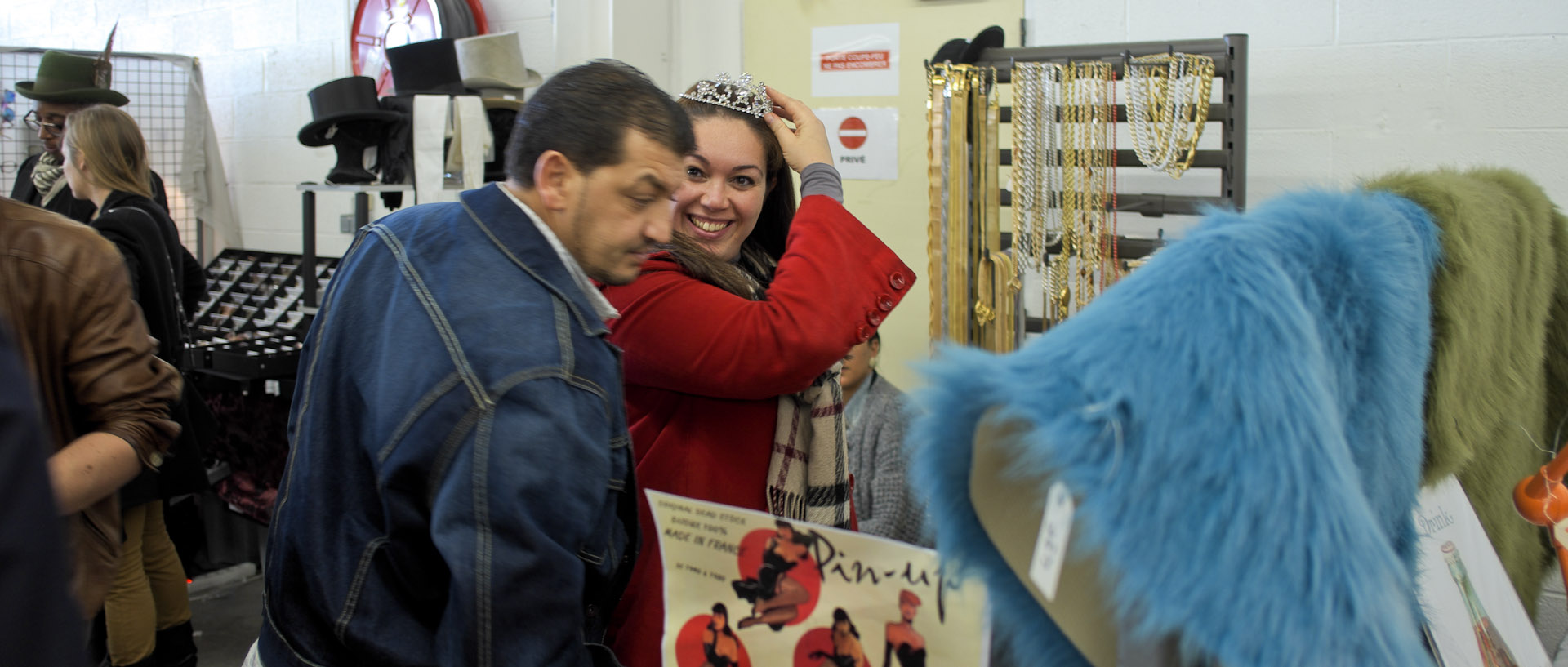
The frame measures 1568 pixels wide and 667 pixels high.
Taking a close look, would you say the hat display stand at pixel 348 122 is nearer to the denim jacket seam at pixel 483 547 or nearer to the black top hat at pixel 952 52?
the black top hat at pixel 952 52

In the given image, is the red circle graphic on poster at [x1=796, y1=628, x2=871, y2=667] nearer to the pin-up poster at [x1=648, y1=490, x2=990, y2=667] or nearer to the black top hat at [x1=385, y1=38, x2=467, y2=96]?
the pin-up poster at [x1=648, y1=490, x2=990, y2=667]

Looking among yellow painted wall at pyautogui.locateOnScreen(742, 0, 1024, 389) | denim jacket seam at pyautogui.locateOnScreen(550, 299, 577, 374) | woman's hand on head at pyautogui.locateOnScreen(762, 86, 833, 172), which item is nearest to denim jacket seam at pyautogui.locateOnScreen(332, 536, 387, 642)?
denim jacket seam at pyautogui.locateOnScreen(550, 299, 577, 374)

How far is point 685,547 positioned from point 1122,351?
542 mm

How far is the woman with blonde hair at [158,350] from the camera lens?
2.89 meters

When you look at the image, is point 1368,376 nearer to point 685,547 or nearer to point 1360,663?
point 1360,663

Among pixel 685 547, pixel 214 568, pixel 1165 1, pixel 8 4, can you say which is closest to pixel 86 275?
pixel 685 547

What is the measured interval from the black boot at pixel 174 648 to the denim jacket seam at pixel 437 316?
2.77 meters

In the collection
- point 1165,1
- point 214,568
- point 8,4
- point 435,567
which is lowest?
point 214,568

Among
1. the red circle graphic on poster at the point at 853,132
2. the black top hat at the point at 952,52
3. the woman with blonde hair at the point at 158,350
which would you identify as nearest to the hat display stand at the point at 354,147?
the woman with blonde hair at the point at 158,350

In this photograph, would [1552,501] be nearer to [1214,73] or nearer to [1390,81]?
[1214,73]

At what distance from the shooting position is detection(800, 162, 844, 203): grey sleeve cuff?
1387 millimetres

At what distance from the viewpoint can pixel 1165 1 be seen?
2.59 m

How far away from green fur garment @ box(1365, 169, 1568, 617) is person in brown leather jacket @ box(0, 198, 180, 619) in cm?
176

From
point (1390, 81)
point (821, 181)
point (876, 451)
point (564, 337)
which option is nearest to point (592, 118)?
point (564, 337)
